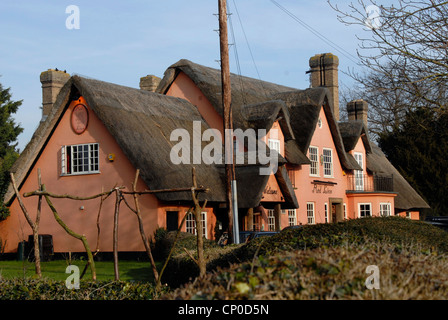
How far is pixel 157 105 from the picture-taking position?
94.8 feet

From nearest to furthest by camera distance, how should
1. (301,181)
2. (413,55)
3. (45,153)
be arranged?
1. (413,55)
2. (45,153)
3. (301,181)

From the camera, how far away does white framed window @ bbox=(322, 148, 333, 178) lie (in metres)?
35.2

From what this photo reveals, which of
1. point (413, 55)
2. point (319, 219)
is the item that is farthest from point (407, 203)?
point (413, 55)

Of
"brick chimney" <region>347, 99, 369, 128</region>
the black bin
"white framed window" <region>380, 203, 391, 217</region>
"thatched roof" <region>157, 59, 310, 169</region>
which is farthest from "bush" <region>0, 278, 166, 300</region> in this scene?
"brick chimney" <region>347, 99, 369, 128</region>

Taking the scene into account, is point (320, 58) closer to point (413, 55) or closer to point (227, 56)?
point (227, 56)

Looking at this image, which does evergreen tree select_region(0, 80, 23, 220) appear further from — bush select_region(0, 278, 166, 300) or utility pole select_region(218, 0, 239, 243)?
bush select_region(0, 278, 166, 300)

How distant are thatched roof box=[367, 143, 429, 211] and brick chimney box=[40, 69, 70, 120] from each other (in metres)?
18.9

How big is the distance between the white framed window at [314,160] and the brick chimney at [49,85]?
13232mm

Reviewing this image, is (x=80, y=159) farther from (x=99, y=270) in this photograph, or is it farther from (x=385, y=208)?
(x=385, y=208)

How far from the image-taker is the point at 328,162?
117 feet

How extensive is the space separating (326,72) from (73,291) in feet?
103

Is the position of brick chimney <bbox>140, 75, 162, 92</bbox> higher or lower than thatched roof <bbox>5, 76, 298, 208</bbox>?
higher

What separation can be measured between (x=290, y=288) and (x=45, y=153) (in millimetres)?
23133

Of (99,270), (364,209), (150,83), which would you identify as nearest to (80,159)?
(99,270)
